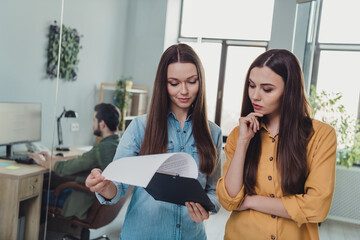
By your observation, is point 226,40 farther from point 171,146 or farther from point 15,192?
point 15,192

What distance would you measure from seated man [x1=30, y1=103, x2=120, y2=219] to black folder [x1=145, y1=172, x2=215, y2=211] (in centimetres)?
120

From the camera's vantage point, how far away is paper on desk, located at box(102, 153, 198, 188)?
1.04 metres

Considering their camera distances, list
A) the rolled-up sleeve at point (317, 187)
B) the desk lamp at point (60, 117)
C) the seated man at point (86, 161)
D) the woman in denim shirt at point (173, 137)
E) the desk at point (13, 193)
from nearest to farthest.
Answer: the rolled-up sleeve at point (317, 187) → the woman in denim shirt at point (173, 137) → the seated man at point (86, 161) → the desk at point (13, 193) → the desk lamp at point (60, 117)

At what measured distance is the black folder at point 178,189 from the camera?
3.63 feet

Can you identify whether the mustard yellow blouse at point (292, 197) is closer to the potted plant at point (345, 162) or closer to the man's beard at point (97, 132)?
the potted plant at point (345, 162)

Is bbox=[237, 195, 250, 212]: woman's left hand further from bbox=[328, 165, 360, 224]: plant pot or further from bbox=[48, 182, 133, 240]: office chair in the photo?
bbox=[48, 182, 133, 240]: office chair

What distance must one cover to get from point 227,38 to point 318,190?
1.20 meters

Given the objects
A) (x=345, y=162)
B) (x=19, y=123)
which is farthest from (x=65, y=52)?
(x=345, y=162)

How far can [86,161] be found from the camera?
8.22ft

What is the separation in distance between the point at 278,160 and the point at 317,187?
156mm

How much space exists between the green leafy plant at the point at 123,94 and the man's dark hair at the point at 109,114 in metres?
0.04

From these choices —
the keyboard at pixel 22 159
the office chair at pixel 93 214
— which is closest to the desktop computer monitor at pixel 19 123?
the keyboard at pixel 22 159

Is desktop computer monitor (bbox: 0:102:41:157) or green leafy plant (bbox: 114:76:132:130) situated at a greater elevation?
green leafy plant (bbox: 114:76:132:130)

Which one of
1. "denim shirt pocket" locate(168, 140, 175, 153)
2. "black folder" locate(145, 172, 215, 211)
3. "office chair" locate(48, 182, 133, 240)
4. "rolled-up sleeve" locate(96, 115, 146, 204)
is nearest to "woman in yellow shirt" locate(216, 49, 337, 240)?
"black folder" locate(145, 172, 215, 211)
